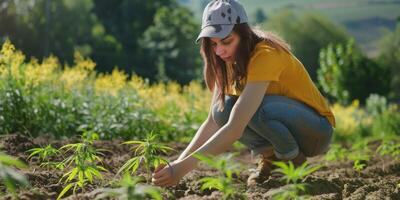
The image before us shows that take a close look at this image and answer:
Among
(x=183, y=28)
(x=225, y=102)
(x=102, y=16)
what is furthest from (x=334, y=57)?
(x=225, y=102)

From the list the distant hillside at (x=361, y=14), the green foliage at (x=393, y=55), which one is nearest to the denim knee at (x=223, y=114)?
the distant hillside at (x=361, y=14)

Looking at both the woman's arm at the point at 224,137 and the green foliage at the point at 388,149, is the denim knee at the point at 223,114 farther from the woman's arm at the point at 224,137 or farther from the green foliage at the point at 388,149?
the green foliage at the point at 388,149

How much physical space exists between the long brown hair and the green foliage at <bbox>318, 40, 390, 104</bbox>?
62.6 ft

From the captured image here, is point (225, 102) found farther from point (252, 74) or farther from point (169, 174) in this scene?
point (169, 174)

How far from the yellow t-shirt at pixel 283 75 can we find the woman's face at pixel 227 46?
100mm

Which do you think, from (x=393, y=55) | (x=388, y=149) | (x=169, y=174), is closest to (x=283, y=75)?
(x=169, y=174)

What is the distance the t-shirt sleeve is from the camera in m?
2.91

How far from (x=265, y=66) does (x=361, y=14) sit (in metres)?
34.2

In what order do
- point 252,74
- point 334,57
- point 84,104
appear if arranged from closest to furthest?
point 252,74, point 84,104, point 334,57

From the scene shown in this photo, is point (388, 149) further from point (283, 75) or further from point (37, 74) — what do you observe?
point (37, 74)

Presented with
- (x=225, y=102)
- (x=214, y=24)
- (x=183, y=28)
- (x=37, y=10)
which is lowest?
(x=225, y=102)

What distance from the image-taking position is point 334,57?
891 inches

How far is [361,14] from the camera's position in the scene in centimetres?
3562

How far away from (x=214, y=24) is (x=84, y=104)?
300cm
